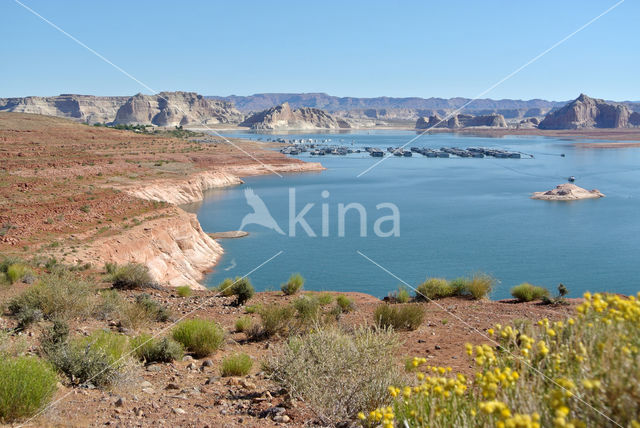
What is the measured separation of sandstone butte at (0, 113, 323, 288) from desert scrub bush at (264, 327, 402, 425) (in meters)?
14.5

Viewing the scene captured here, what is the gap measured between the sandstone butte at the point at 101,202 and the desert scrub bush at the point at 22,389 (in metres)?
14.3

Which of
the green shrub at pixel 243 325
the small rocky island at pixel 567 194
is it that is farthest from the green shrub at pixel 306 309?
the small rocky island at pixel 567 194

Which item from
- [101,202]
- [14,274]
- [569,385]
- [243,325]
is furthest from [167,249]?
[569,385]

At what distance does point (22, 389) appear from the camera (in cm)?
472

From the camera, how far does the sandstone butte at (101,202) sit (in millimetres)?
20491

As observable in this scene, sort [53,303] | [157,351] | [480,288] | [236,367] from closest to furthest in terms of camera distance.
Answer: [236,367]
[157,351]
[53,303]
[480,288]

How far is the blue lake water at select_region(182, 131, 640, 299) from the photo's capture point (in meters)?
23.8

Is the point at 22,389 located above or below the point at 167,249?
above

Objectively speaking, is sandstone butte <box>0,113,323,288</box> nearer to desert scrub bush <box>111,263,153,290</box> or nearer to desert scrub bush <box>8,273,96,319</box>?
desert scrub bush <box>111,263,153,290</box>

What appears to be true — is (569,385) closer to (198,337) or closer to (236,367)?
Result: (236,367)

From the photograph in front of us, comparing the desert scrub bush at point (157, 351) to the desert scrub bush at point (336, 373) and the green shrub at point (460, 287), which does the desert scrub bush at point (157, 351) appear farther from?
the green shrub at point (460, 287)

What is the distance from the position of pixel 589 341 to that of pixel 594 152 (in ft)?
389

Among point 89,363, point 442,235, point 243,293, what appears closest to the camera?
point 89,363

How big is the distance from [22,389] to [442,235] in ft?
95.7
